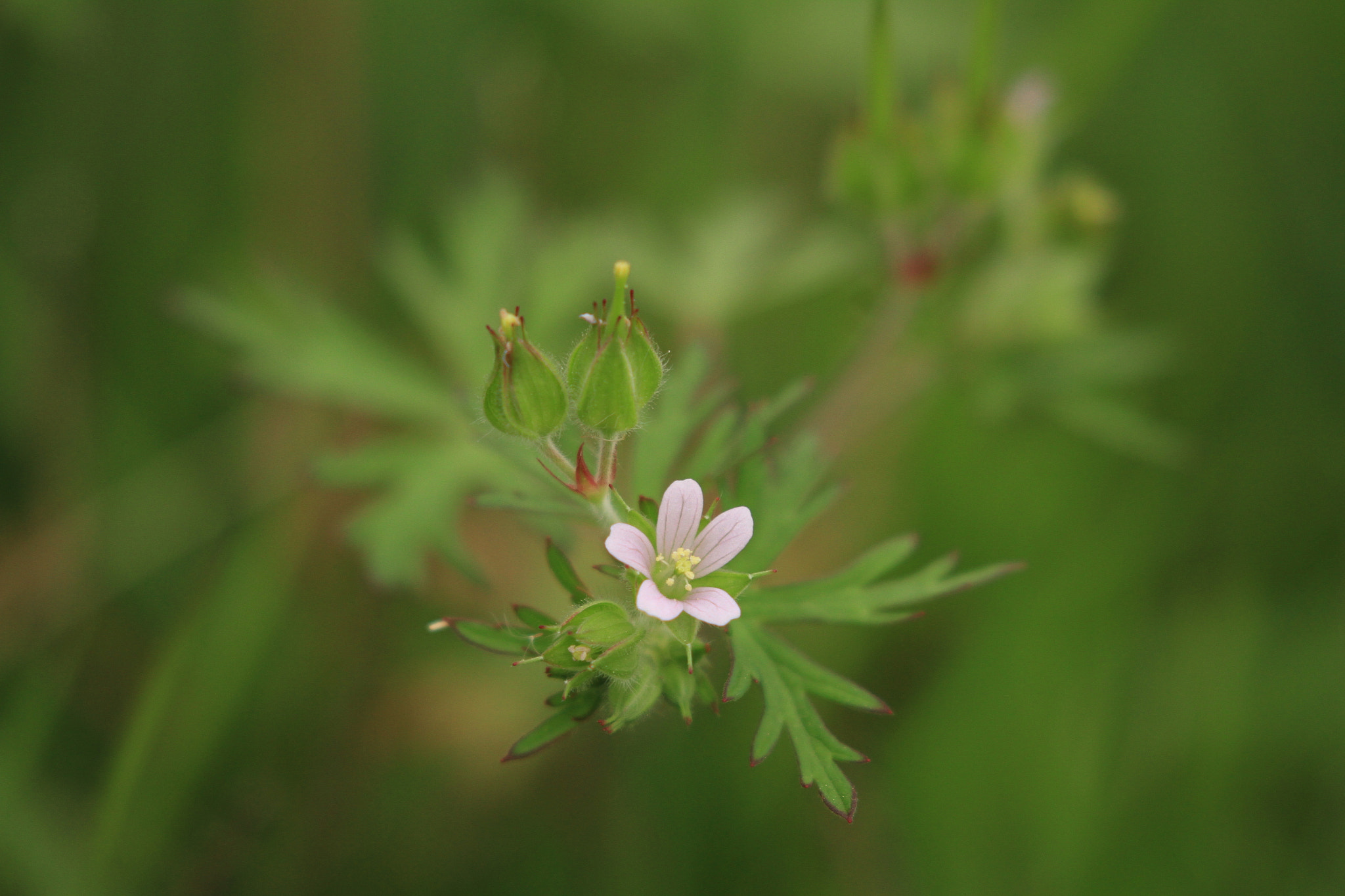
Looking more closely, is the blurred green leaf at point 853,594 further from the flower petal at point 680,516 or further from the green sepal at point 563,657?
the green sepal at point 563,657

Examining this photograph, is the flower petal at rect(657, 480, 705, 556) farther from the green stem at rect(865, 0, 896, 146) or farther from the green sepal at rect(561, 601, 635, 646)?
the green stem at rect(865, 0, 896, 146)

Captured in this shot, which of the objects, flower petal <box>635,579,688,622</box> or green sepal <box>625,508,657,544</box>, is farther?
green sepal <box>625,508,657,544</box>

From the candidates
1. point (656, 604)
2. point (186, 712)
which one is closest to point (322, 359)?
point (186, 712)

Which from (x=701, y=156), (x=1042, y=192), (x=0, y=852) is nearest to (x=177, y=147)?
(x=701, y=156)

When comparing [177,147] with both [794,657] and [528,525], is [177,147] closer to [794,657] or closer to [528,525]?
[528,525]

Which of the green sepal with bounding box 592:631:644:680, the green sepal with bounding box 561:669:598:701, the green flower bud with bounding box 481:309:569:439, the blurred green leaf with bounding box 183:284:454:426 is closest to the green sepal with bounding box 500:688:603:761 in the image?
the green sepal with bounding box 561:669:598:701

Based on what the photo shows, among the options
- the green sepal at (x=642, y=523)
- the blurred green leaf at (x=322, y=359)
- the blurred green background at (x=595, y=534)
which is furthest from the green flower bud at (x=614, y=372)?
the blurred green leaf at (x=322, y=359)
